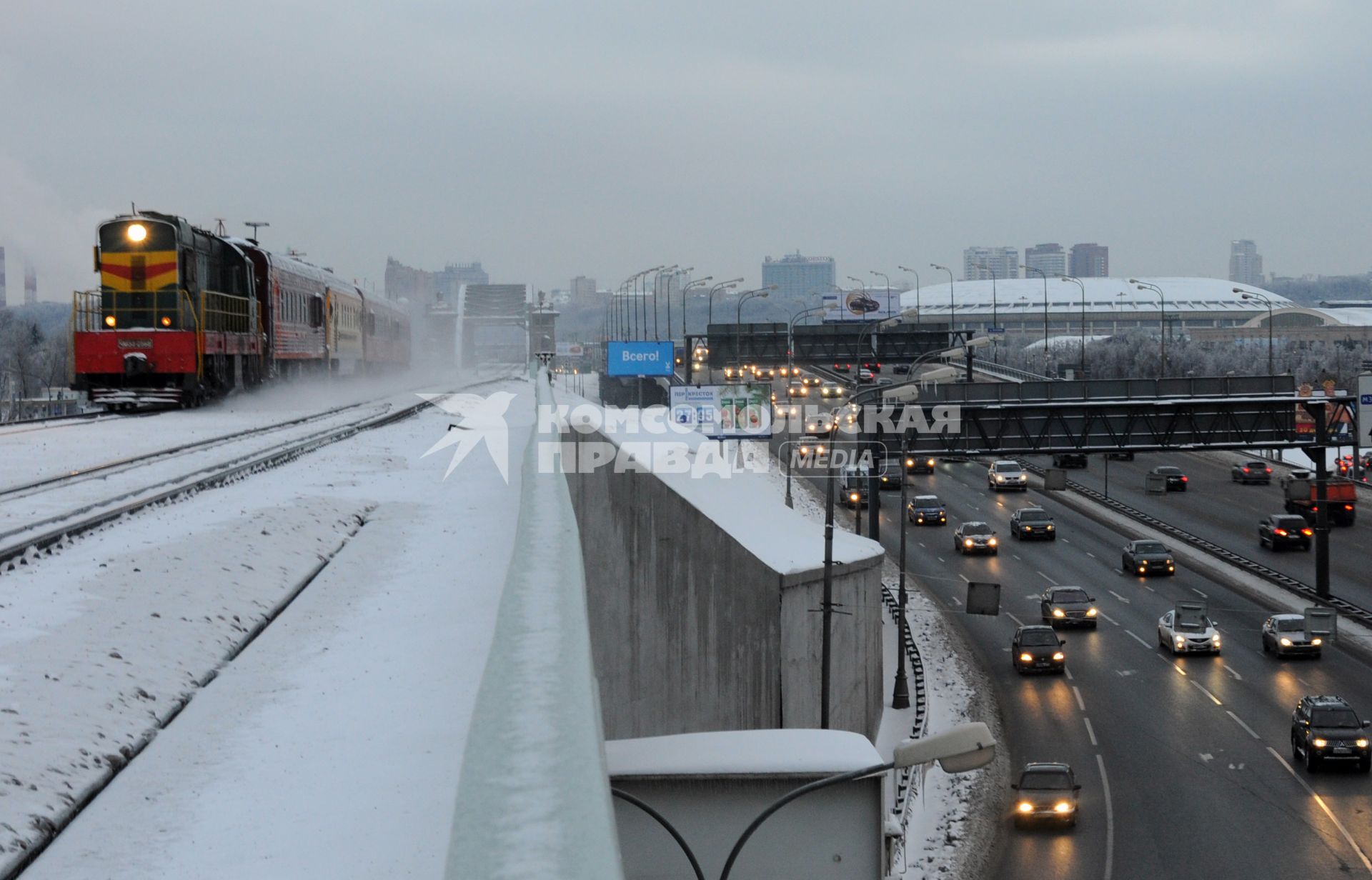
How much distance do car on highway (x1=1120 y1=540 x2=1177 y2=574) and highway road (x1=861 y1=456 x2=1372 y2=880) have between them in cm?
50

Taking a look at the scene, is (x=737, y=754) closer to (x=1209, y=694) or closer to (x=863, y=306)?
(x=1209, y=694)

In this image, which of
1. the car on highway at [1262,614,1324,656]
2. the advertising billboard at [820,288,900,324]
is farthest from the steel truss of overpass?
the advertising billboard at [820,288,900,324]

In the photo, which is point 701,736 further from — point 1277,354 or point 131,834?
point 1277,354

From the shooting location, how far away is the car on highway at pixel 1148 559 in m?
53.9

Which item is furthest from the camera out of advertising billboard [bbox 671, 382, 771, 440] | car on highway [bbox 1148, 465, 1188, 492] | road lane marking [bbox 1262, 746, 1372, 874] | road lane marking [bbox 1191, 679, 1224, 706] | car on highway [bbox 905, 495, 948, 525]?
car on highway [bbox 1148, 465, 1188, 492]

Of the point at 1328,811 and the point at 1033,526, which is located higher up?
the point at 1033,526

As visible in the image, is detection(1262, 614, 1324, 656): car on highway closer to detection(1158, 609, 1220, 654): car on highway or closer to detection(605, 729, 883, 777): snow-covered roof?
detection(1158, 609, 1220, 654): car on highway

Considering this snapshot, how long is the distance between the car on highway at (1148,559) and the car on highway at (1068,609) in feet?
31.3

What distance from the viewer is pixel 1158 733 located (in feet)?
106

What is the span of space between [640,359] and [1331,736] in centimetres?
5419

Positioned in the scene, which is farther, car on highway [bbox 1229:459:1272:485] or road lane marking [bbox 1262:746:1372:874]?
car on highway [bbox 1229:459:1272:485]

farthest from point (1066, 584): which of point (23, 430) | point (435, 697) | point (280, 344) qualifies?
point (435, 697)

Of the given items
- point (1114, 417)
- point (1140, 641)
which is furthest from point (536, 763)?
point (1114, 417)

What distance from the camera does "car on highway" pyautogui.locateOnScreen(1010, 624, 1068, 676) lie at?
126 feet
